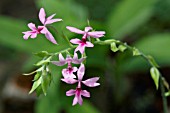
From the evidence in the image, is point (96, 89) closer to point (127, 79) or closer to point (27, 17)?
point (127, 79)

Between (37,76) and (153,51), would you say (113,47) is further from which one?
(153,51)

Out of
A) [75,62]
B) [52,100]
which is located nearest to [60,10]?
[52,100]

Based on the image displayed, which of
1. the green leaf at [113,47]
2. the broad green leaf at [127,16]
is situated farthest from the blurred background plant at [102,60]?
the green leaf at [113,47]

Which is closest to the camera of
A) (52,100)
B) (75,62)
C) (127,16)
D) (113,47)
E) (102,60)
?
(75,62)

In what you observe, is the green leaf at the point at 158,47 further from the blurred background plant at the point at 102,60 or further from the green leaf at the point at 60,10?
the green leaf at the point at 60,10

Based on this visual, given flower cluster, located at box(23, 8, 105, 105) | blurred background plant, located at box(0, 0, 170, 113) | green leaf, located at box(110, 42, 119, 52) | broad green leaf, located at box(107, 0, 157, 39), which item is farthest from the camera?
broad green leaf, located at box(107, 0, 157, 39)

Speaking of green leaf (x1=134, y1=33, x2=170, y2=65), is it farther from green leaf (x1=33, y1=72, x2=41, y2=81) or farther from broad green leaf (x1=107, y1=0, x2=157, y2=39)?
green leaf (x1=33, y1=72, x2=41, y2=81)

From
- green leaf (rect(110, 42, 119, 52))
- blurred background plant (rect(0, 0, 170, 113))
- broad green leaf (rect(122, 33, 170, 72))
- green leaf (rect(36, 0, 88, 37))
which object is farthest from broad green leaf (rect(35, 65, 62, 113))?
green leaf (rect(110, 42, 119, 52))
